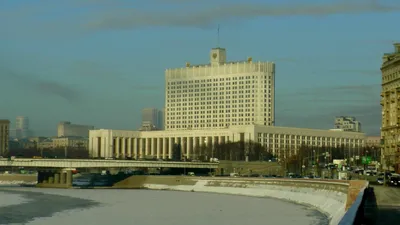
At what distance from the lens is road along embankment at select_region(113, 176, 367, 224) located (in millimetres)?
72100

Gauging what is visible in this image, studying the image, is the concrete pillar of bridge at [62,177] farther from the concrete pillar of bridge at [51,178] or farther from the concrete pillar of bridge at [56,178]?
the concrete pillar of bridge at [51,178]

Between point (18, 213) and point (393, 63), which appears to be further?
point (393, 63)

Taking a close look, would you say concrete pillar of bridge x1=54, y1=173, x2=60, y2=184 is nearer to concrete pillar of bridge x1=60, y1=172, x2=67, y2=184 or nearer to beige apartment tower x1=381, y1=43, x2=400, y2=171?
concrete pillar of bridge x1=60, y1=172, x2=67, y2=184

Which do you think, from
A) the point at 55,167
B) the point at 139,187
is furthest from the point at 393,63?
the point at 55,167

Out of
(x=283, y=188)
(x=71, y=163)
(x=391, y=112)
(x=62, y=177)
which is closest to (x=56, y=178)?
(x=62, y=177)

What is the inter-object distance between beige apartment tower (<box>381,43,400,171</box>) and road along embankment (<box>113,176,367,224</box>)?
19.6 metres

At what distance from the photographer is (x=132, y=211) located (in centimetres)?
8162

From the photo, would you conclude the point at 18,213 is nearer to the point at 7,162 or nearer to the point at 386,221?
the point at 386,221

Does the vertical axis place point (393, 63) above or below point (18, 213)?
above

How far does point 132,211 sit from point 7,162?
295 ft

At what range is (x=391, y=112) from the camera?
133125mm

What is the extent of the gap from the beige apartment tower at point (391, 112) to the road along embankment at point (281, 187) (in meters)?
19.6

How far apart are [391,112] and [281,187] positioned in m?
24.3

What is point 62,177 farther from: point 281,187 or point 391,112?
point 391,112
